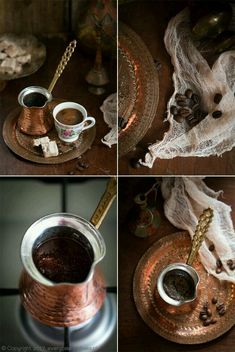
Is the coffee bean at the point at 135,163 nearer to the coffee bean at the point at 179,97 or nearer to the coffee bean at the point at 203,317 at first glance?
the coffee bean at the point at 179,97

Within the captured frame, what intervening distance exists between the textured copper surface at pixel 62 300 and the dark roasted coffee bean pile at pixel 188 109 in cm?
31

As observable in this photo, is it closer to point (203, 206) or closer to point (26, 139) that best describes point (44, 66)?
point (26, 139)

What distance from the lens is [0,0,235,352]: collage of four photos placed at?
90 centimetres

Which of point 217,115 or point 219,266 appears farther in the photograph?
point 217,115

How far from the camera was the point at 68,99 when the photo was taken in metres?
1.09

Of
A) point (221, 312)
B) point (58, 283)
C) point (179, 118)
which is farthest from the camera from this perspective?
point (179, 118)

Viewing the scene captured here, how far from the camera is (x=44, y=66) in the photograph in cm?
113

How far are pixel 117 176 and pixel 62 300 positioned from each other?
243 millimetres

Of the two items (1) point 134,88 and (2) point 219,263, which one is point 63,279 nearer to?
(2) point 219,263

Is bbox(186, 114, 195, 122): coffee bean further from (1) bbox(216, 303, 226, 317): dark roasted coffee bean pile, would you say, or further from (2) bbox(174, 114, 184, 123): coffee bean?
(1) bbox(216, 303, 226, 317): dark roasted coffee bean pile

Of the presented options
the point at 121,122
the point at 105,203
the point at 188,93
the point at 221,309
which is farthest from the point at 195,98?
the point at 221,309

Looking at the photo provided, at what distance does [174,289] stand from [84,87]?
392 millimetres

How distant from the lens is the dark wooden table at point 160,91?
1032 millimetres

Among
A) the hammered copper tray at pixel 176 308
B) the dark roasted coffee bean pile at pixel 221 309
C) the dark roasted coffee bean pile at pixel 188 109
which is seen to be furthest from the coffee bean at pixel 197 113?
the dark roasted coffee bean pile at pixel 221 309
